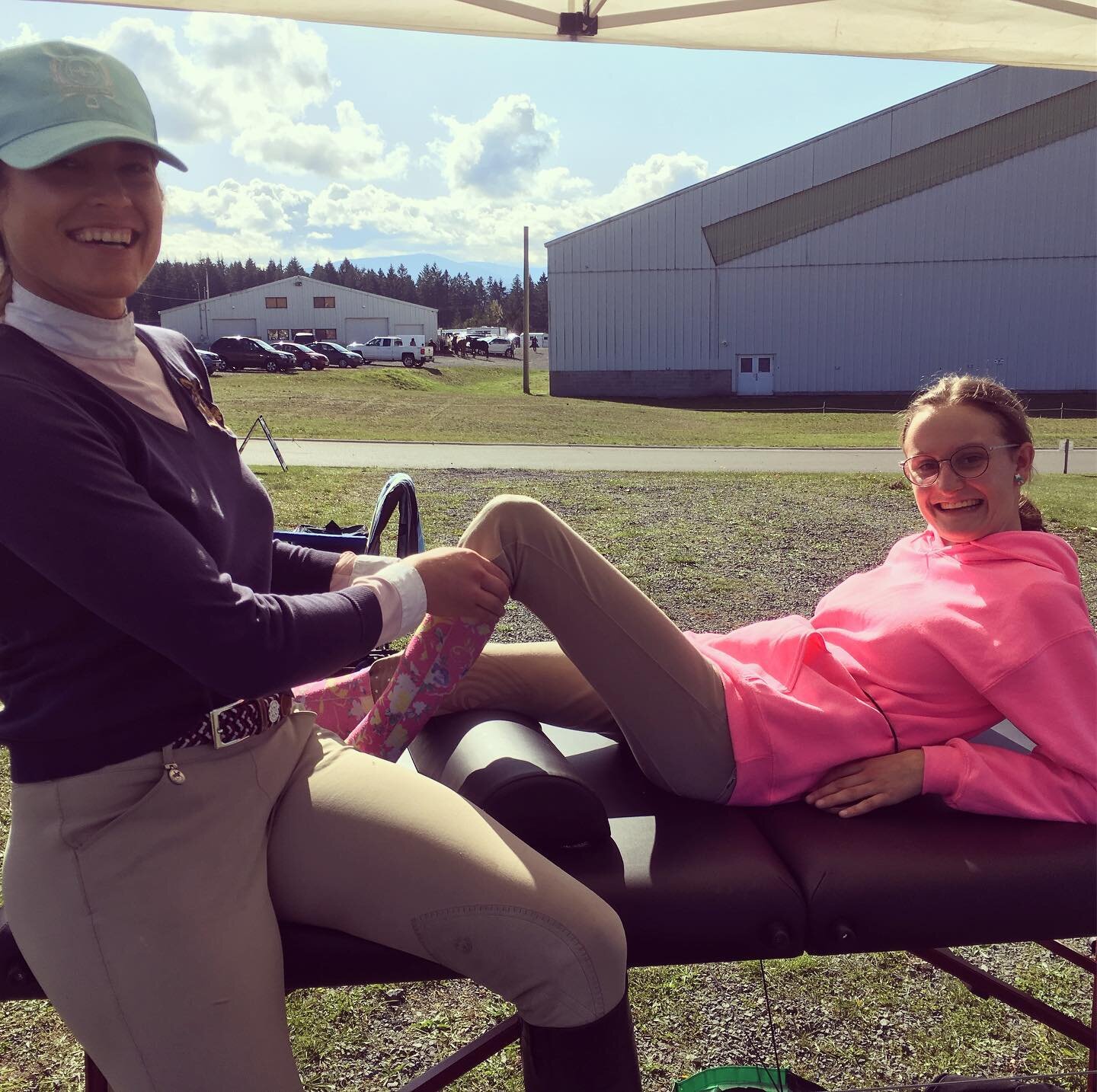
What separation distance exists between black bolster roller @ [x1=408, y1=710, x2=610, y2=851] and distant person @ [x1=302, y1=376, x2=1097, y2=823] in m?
0.17

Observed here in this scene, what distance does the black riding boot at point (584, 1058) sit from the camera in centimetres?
158

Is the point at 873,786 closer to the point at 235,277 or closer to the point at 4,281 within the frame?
the point at 4,281

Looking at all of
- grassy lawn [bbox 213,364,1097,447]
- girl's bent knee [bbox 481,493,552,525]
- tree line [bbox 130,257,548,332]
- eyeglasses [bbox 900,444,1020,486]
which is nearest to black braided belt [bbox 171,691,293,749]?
girl's bent knee [bbox 481,493,552,525]

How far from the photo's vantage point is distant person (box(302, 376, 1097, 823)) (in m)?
2.07

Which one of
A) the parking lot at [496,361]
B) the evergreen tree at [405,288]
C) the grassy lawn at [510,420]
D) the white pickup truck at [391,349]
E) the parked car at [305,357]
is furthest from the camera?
the evergreen tree at [405,288]

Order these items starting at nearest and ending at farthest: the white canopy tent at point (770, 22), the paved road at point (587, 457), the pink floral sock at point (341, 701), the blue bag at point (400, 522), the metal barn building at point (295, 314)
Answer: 1. the pink floral sock at point (341, 701)
2. the white canopy tent at point (770, 22)
3. the blue bag at point (400, 522)
4. the paved road at point (587, 457)
5. the metal barn building at point (295, 314)

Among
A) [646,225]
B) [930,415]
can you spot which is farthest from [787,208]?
[930,415]

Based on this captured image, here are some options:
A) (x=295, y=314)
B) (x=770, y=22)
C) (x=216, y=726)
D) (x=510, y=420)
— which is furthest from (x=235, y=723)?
(x=295, y=314)

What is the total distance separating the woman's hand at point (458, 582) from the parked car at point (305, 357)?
41.0m

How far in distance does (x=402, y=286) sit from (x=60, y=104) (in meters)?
125

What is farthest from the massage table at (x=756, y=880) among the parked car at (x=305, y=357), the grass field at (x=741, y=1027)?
the parked car at (x=305, y=357)

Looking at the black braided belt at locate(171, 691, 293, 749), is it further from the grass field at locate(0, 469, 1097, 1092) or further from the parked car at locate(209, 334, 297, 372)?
the parked car at locate(209, 334, 297, 372)

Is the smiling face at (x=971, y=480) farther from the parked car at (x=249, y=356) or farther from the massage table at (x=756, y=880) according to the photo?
the parked car at (x=249, y=356)

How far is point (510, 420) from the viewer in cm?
2225
